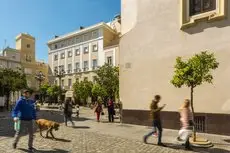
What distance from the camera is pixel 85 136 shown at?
477 inches

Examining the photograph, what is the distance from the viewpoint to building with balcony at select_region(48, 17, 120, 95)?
53.4 m

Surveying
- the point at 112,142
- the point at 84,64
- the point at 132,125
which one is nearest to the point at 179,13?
the point at 132,125

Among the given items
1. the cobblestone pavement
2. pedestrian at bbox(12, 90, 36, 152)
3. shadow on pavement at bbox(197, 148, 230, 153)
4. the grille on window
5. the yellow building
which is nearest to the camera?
pedestrian at bbox(12, 90, 36, 152)

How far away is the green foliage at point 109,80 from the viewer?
2662 cm

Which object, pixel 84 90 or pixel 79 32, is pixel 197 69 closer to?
pixel 84 90

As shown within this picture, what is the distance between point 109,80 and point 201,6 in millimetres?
14671

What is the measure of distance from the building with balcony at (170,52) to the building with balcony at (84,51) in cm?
3276

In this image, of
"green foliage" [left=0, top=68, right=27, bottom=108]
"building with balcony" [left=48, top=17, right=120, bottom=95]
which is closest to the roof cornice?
"building with balcony" [left=48, top=17, right=120, bottom=95]

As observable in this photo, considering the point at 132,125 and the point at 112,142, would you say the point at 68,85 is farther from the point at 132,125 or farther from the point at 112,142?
the point at 112,142

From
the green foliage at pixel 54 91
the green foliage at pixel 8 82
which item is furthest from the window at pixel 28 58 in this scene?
the green foliage at pixel 8 82

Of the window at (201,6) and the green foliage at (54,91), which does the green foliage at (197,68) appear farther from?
the green foliage at (54,91)

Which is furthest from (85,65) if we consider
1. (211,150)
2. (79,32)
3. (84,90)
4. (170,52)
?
(211,150)

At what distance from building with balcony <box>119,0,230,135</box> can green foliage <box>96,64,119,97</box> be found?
970cm

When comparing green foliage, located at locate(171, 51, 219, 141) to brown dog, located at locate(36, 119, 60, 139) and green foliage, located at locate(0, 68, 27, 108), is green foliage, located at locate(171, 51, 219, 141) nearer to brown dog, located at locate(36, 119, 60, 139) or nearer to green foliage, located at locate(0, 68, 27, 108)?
brown dog, located at locate(36, 119, 60, 139)
